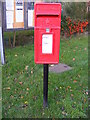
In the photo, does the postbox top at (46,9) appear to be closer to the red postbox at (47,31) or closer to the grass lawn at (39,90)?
the red postbox at (47,31)

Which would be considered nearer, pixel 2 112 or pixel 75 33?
pixel 2 112

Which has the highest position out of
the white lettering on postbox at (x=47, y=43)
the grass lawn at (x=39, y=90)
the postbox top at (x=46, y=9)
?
the postbox top at (x=46, y=9)

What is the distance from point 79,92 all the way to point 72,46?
12.1 feet

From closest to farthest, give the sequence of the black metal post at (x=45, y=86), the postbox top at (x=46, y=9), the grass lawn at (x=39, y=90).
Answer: the postbox top at (x=46, y=9) < the black metal post at (x=45, y=86) < the grass lawn at (x=39, y=90)

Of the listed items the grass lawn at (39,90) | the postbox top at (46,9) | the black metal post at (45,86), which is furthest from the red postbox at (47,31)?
the grass lawn at (39,90)

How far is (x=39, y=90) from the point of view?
369cm

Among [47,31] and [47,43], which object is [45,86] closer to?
[47,43]

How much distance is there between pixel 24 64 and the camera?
16.5ft

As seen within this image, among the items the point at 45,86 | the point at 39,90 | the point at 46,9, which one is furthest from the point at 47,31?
the point at 39,90

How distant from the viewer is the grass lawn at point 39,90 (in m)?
3.07

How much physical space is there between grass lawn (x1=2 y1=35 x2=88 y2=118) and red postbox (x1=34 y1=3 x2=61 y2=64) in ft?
2.91

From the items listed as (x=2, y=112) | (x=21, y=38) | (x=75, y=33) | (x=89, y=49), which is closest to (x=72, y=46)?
(x=89, y=49)

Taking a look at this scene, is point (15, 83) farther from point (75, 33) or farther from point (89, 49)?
point (75, 33)

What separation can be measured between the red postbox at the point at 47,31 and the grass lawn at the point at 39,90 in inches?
34.9
